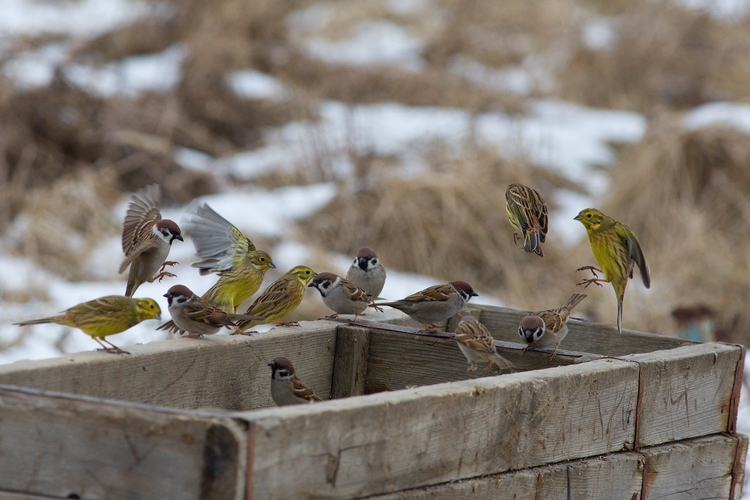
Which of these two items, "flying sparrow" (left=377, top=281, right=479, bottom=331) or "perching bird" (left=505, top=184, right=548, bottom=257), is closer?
"perching bird" (left=505, top=184, right=548, bottom=257)

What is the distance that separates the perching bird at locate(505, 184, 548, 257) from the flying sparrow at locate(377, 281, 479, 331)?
1.43ft

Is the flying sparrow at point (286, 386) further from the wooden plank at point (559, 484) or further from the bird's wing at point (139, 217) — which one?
the bird's wing at point (139, 217)

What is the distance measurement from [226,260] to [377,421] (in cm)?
240

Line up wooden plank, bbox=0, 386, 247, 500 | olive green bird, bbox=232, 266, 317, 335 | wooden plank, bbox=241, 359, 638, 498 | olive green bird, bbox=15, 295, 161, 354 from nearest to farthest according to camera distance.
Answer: wooden plank, bbox=0, 386, 247, 500 → wooden plank, bbox=241, 359, 638, 498 → olive green bird, bbox=15, 295, 161, 354 → olive green bird, bbox=232, 266, 317, 335

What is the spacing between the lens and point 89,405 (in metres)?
3.07

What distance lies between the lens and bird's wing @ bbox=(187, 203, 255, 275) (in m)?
5.52

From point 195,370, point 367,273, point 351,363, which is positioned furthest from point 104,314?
point 367,273

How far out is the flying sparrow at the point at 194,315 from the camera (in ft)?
14.6

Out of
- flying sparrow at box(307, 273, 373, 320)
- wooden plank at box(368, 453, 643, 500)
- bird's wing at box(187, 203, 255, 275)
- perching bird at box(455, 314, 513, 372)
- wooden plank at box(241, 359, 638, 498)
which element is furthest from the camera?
bird's wing at box(187, 203, 255, 275)

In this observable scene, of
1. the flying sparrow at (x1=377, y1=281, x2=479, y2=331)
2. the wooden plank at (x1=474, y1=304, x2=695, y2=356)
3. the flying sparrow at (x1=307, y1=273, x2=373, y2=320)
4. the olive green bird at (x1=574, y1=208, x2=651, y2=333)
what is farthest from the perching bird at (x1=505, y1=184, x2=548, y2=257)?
the flying sparrow at (x1=307, y1=273, x2=373, y2=320)

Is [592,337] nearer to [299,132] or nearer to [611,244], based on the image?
[611,244]

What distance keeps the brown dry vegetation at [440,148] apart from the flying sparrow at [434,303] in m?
4.06

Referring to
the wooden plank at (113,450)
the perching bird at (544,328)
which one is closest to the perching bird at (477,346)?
the perching bird at (544,328)

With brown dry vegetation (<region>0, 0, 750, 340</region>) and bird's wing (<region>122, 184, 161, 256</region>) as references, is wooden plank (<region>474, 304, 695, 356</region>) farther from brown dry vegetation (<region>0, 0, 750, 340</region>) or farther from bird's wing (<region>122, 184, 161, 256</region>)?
brown dry vegetation (<region>0, 0, 750, 340</region>)
